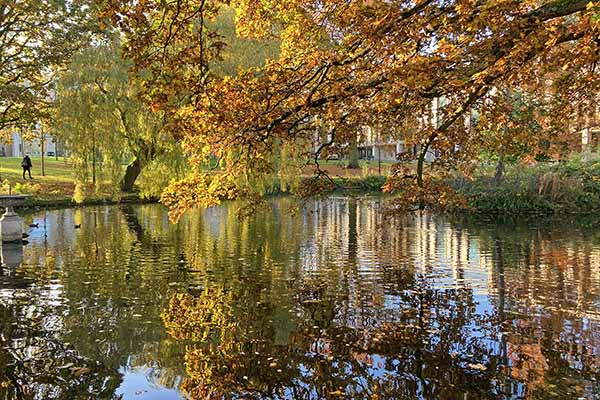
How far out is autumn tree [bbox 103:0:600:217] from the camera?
6023mm

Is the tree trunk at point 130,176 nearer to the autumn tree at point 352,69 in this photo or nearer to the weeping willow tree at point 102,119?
the weeping willow tree at point 102,119

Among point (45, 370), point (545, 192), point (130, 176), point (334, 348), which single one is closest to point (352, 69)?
point (334, 348)

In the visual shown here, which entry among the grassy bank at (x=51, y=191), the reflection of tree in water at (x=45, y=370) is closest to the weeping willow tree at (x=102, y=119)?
the grassy bank at (x=51, y=191)

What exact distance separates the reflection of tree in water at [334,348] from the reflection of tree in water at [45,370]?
87 centimetres

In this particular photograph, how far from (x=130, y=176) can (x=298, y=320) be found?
24.4 metres

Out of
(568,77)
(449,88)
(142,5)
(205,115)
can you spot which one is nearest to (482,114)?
(568,77)

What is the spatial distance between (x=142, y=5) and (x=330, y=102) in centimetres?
323

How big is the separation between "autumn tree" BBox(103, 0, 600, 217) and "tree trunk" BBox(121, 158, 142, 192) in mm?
19301

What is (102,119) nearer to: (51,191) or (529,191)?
(51,191)

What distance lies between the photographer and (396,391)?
498cm

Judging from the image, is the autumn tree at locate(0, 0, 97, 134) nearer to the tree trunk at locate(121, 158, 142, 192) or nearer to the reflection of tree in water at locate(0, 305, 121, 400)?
the tree trunk at locate(121, 158, 142, 192)

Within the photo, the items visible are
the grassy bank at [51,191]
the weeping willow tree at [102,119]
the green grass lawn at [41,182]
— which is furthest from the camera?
the green grass lawn at [41,182]

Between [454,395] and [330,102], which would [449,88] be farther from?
[454,395]

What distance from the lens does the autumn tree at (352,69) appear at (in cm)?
602
